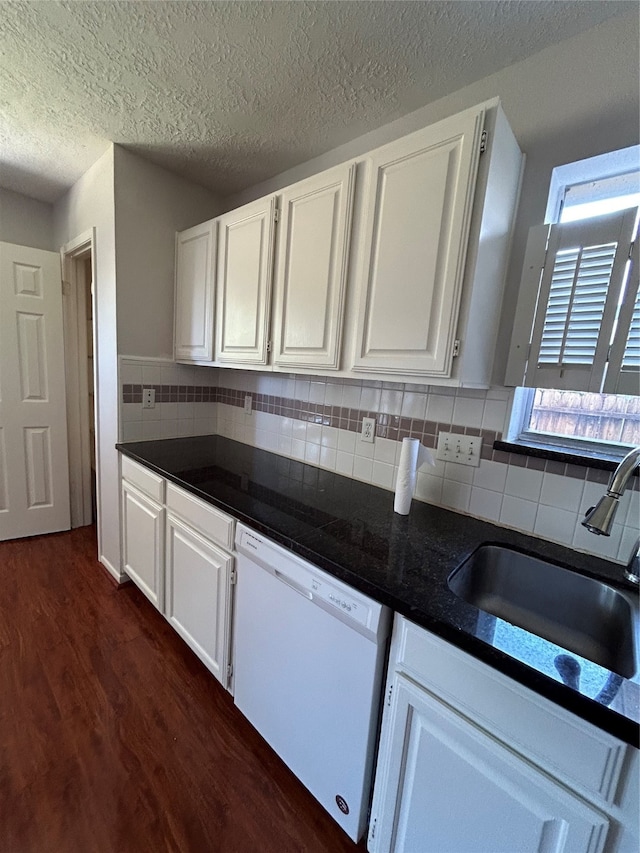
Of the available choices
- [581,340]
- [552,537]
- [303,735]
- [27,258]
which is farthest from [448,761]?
[27,258]

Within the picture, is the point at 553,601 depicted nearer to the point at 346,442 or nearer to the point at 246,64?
the point at 346,442

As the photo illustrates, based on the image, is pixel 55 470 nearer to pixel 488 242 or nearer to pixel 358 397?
pixel 358 397

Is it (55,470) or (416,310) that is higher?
(416,310)

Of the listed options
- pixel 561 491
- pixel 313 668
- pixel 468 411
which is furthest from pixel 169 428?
pixel 561 491

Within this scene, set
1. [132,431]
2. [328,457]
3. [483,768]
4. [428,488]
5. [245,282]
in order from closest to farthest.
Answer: [483,768]
[428,488]
[245,282]
[328,457]
[132,431]

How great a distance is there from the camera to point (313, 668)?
41.5 inches

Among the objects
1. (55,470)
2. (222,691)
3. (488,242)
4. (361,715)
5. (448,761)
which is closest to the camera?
(448,761)

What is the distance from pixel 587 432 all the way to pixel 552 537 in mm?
361

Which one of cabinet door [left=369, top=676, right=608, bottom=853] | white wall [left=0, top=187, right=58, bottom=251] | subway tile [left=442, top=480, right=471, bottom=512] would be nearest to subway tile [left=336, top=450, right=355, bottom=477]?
subway tile [left=442, top=480, right=471, bottom=512]

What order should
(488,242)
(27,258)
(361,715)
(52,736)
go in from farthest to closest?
1. (27,258)
2. (52,736)
3. (488,242)
4. (361,715)

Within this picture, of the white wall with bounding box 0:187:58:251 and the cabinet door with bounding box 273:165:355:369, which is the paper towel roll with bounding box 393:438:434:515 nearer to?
the cabinet door with bounding box 273:165:355:369

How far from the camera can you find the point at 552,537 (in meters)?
1.15

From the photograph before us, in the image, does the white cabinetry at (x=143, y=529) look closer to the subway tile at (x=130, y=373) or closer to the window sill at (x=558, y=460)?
the subway tile at (x=130, y=373)

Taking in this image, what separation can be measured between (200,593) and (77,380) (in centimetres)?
210
